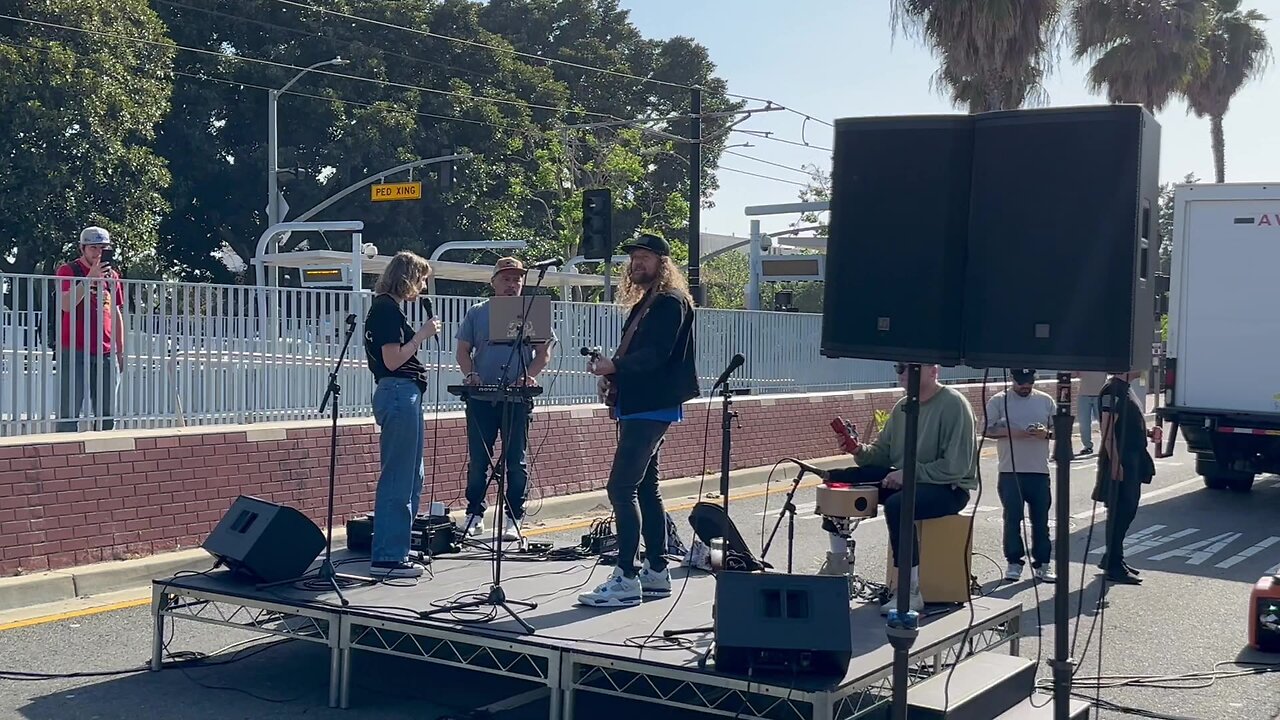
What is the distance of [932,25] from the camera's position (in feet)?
82.8

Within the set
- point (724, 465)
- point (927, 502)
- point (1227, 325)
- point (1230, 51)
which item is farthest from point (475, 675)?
point (1230, 51)

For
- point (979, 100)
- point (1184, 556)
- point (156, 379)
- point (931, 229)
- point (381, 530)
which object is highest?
point (979, 100)

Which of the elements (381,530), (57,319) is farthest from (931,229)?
(57,319)

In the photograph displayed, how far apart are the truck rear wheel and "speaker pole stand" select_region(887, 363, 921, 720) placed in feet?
38.9

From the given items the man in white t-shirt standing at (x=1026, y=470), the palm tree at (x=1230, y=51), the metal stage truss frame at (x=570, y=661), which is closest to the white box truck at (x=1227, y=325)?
the man in white t-shirt standing at (x=1026, y=470)

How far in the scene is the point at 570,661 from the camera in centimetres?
559

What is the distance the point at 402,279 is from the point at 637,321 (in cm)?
155

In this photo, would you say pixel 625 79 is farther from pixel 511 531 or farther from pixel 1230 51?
pixel 511 531

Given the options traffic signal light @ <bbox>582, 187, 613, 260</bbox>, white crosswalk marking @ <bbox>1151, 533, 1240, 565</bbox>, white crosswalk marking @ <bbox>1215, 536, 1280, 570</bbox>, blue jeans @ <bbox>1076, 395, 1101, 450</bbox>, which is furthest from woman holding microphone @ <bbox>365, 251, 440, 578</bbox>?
blue jeans @ <bbox>1076, 395, 1101, 450</bbox>

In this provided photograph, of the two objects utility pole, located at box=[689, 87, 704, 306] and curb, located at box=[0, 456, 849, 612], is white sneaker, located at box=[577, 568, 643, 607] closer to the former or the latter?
curb, located at box=[0, 456, 849, 612]

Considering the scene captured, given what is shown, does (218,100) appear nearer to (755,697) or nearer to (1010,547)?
(1010,547)

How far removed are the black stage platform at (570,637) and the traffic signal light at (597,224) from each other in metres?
11.1

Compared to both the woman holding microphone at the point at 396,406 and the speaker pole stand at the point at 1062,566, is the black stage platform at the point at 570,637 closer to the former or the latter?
the woman holding microphone at the point at 396,406

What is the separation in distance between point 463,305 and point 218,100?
3425cm
